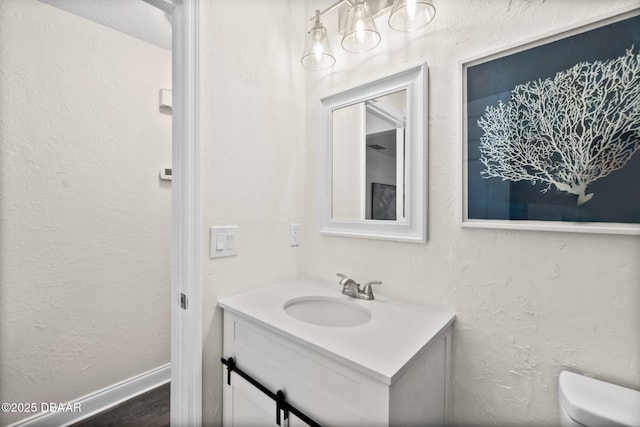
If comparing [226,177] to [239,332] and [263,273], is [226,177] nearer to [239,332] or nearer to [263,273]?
[263,273]

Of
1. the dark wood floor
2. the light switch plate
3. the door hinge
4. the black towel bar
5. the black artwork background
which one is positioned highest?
the black artwork background

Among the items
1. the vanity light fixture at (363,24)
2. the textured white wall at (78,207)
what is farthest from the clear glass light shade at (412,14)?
the textured white wall at (78,207)

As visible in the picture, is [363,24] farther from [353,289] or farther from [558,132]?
[353,289]

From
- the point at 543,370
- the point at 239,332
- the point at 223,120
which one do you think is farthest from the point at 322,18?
the point at 543,370

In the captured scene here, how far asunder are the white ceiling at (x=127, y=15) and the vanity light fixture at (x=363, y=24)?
1.03m

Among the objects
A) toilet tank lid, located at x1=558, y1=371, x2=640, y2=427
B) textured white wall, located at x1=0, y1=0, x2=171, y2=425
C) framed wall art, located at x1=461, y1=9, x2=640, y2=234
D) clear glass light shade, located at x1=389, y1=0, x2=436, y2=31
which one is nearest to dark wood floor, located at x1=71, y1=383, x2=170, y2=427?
textured white wall, located at x1=0, y1=0, x2=171, y2=425

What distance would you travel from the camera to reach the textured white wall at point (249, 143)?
3.61 feet

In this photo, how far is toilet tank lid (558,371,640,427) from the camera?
0.62 metres

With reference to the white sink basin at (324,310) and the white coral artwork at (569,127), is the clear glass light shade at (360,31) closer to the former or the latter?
the white coral artwork at (569,127)

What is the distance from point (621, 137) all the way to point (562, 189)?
0.17 m

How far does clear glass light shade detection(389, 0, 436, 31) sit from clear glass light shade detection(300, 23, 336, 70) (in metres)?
0.30

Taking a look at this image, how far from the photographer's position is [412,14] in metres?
0.98

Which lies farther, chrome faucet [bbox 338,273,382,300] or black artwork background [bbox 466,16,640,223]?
chrome faucet [bbox 338,273,382,300]

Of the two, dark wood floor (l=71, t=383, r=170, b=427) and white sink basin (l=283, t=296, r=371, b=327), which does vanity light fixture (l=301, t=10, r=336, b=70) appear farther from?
dark wood floor (l=71, t=383, r=170, b=427)
